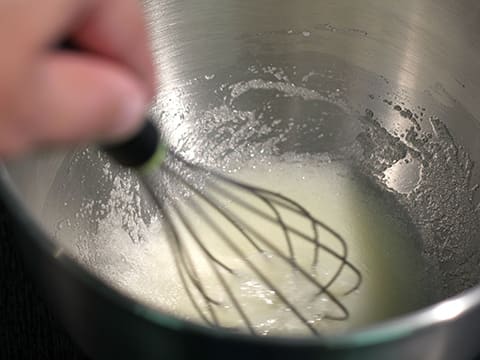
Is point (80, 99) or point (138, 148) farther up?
point (80, 99)

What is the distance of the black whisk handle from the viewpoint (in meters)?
0.59

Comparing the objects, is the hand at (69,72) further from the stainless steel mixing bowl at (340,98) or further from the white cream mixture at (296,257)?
the white cream mixture at (296,257)

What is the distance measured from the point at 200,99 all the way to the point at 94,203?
0.69ft

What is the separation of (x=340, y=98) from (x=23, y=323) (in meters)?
0.51

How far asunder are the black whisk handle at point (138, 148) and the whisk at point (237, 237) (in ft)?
0.78

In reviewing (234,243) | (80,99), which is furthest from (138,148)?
(234,243)

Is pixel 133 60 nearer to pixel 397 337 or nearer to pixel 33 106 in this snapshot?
pixel 33 106

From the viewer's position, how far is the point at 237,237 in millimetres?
943

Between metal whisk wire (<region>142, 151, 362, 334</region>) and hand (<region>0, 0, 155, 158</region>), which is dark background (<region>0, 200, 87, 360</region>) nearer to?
metal whisk wire (<region>142, 151, 362, 334</region>)

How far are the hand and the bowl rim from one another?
0.09 metres

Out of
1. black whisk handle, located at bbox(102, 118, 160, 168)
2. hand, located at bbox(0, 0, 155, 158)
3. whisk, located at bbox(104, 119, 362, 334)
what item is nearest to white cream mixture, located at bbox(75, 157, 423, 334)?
whisk, located at bbox(104, 119, 362, 334)

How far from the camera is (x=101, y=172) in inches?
35.4

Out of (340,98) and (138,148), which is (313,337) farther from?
(340,98)

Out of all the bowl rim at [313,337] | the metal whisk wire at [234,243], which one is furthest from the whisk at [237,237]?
the bowl rim at [313,337]
